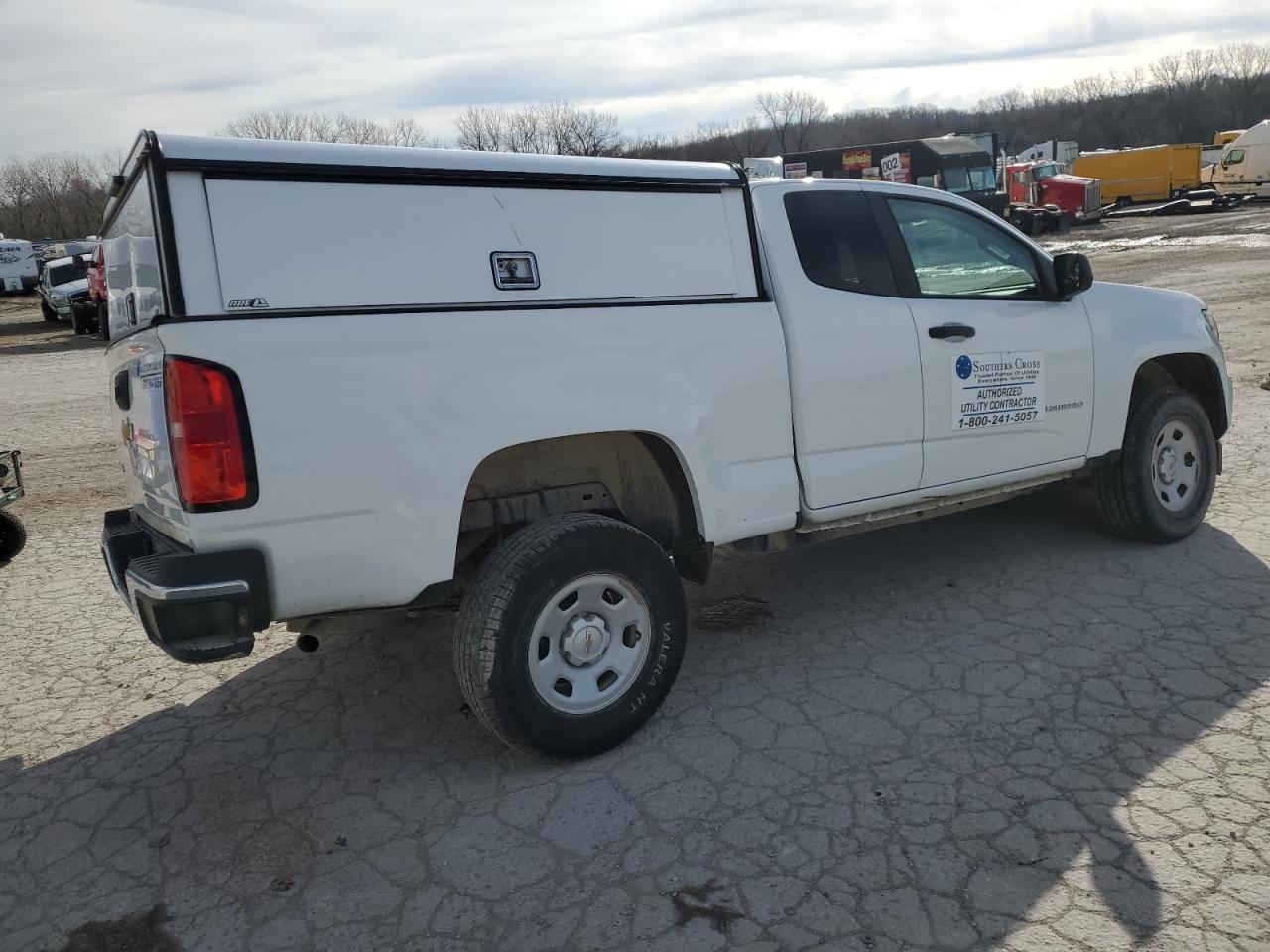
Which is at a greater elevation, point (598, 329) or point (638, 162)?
point (638, 162)

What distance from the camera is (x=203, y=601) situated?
9.80ft

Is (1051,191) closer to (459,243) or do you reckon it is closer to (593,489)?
(593,489)

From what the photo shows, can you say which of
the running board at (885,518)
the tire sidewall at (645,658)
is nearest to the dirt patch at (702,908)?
the tire sidewall at (645,658)

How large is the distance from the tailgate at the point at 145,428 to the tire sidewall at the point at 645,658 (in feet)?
3.50

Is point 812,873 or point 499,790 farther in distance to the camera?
point 499,790

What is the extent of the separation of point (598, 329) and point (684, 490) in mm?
742

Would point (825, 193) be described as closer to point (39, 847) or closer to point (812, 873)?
point (812, 873)

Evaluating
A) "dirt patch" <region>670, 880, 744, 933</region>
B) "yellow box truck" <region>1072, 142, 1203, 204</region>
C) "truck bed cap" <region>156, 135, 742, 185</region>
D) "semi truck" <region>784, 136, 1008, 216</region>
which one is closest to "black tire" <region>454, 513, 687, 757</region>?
"dirt patch" <region>670, 880, 744, 933</region>

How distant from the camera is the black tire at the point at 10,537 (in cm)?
611

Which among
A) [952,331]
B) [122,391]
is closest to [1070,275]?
[952,331]

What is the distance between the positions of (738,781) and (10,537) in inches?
193

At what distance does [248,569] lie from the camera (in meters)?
3.03

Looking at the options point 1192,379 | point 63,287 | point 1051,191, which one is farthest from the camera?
point 1051,191

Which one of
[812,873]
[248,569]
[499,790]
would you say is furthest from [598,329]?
[812,873]
